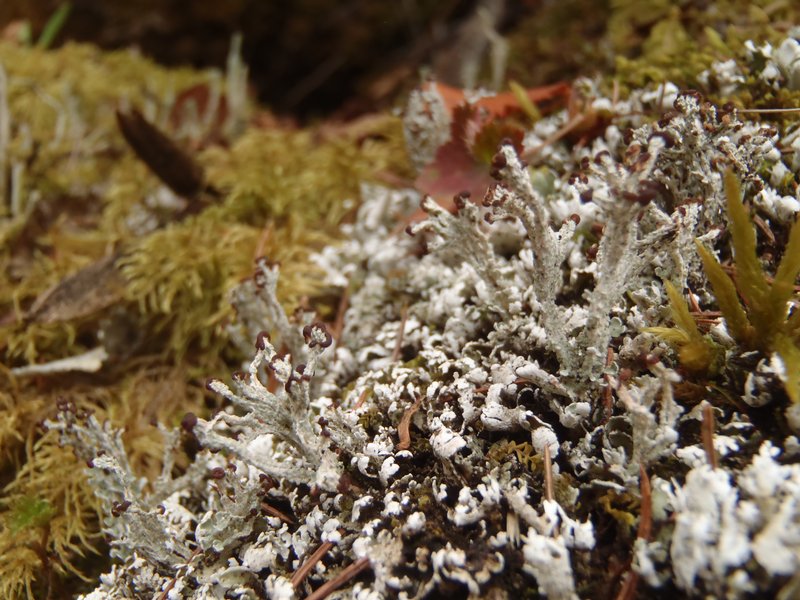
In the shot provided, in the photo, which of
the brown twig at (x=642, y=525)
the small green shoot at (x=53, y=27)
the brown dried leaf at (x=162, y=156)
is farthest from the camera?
the small green shoot at (x=53, y=27)

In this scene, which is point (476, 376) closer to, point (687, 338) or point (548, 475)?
point (548, 475)

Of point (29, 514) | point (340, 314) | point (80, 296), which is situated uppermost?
point (340, 314)

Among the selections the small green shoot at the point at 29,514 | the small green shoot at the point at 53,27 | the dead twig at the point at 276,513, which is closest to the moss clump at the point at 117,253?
the small green shoot at the point at 29,514

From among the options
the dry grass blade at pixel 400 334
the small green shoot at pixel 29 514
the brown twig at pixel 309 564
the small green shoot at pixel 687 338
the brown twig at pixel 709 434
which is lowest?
the small green shoot at pixel 29 514

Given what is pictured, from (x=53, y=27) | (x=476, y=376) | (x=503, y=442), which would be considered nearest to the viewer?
(x=503, y=442)

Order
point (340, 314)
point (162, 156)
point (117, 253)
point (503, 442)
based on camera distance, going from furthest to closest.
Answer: point (162, 156)
point (117, 253)
point (340, 314)
point (503, 442)

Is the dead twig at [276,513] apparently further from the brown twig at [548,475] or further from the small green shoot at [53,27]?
the small green shoot at [53,27]

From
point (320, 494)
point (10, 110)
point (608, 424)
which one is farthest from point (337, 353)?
point (10, 110)

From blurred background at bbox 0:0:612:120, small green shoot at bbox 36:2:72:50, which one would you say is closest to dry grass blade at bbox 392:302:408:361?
blurred background at bbox 0:0:612:120

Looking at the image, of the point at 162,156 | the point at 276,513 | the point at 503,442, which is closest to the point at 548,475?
the point at 503,442
